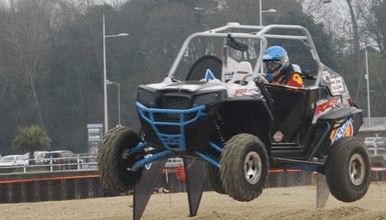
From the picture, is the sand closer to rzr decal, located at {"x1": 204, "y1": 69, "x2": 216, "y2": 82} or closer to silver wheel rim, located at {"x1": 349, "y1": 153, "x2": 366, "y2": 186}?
silver wheel rim, located at {"x1": 349, "y1": 153, "x2": 366, "y2": 186}

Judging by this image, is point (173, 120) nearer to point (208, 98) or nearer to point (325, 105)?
point (208, 98)

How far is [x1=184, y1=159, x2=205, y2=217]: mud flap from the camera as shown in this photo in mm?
17453

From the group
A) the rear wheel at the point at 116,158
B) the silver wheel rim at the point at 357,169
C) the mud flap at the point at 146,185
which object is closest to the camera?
the rear wheel at the point at 116,158

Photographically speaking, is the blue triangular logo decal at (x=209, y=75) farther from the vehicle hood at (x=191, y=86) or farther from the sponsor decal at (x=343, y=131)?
the sponsor decal at (x=343, y=131)

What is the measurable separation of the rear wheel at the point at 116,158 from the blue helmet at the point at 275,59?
2133 mm

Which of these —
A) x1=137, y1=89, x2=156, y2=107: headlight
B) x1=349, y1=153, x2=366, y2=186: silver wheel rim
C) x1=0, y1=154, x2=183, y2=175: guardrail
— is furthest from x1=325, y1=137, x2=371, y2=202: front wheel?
x1=0, y1=154, x2=183, y2=175: guardrail

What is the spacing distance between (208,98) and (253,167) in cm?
104

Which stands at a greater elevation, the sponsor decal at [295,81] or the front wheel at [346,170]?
the sponsor decal at [295,81]

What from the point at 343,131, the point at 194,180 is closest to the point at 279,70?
the point at 343,131

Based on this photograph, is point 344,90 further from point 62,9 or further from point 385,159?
point 62,9

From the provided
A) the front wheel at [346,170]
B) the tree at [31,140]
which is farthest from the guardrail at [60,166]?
the front wheel at [346,170]

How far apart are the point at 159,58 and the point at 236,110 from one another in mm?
54705

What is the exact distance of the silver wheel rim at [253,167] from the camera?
11172 mm

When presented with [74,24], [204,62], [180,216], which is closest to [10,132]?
[74,24]
